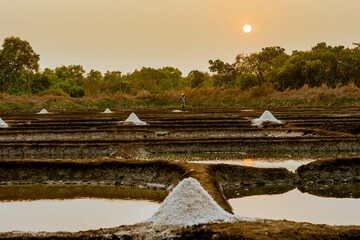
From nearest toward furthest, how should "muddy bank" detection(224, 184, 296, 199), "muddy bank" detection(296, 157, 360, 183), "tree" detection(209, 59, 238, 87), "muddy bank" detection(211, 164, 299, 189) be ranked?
"muddy bank" detection(224, 184, 296, 199), "muddy bank" detection(211, 164, 299, 189), "muddy bank" detection(296, 157, 360, 183), "tree" detection(209, 59, 238, 87)

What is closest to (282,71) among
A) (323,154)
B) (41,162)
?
(323,154)

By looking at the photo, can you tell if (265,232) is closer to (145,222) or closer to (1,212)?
(145,222)

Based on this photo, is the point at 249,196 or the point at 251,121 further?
the point at 251,121

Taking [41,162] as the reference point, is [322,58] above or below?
above

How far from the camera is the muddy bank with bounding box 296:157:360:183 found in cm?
595

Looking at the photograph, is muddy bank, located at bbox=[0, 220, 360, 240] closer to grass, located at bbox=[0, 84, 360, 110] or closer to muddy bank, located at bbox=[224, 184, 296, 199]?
muddy bank, located at bbox=[224, 184, 296, 199]

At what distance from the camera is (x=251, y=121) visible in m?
13.9

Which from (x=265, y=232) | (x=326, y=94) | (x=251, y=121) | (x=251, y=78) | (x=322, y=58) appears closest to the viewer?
(x=265, y=232)

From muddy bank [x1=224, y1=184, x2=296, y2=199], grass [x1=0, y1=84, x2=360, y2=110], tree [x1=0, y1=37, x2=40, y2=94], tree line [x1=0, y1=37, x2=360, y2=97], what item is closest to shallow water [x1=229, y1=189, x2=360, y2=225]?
muddy bank [x1=224, y1=184, x2=296, y2=199]

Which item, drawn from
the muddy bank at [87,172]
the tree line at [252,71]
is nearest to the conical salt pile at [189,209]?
the muddy bank at [87,172]

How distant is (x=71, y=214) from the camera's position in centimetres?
438

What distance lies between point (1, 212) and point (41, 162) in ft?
6.55

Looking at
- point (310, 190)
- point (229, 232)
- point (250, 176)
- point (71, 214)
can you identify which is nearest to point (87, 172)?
point (71, 214)

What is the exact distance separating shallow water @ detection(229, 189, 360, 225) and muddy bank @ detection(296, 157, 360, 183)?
789 mm
